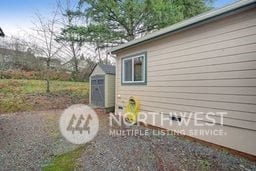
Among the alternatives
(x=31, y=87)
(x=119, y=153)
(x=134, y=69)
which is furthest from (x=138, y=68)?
(x=31, y=87)

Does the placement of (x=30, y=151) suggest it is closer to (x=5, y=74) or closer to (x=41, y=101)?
(x=41, y=101)

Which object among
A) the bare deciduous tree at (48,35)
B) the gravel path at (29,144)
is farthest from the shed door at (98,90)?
the bare deciduous tree at (48,35)

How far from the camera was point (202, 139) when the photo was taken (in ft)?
17.2

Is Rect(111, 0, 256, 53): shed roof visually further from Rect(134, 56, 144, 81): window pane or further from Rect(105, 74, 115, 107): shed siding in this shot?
Rect(105, 74, 115, 107): shed siding

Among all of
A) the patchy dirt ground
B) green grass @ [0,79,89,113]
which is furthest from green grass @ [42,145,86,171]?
green grass @ [0,79,89,113]

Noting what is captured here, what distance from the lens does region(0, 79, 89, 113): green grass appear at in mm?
10938

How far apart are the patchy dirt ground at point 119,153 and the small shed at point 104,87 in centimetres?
363

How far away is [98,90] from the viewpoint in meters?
10.4

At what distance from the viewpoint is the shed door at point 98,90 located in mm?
10003

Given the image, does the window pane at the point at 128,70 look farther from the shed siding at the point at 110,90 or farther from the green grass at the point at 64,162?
the green grass at the point at 64,162

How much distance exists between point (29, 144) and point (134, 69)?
3992mm

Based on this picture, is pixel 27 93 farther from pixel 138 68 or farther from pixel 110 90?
pixel 138 68

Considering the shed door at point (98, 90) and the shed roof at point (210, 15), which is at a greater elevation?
the shed roof at point (210, 15)

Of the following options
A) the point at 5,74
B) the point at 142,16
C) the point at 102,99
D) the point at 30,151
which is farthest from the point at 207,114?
the point at 5,74
